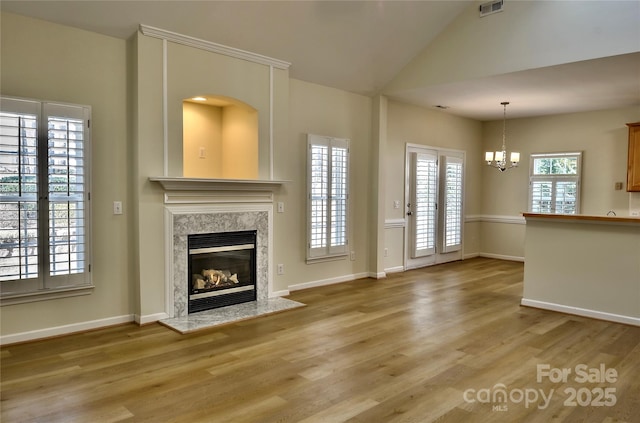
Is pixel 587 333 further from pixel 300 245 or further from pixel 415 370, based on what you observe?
pixel 300 245

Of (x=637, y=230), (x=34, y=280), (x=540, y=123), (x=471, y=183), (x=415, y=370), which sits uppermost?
(x=540, y=123)

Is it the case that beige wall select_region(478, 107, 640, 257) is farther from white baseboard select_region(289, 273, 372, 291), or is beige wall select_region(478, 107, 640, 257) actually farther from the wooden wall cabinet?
white baseboard select_region(289, 273, 372, 291)

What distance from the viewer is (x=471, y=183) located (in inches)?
348

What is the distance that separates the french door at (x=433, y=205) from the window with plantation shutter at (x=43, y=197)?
495cm

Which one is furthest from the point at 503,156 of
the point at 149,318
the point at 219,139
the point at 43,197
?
the point at 43,197

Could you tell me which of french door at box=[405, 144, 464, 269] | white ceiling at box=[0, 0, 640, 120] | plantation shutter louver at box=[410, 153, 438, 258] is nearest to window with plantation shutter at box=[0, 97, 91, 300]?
white ceiling at box=[0, 0, 640, 120]

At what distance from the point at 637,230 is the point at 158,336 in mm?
4770

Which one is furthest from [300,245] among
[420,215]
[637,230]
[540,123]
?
[540,123]

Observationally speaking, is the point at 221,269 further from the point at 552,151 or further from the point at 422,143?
the point at 552,151

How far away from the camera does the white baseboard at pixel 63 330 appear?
3766mm

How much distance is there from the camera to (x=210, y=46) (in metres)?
4.70

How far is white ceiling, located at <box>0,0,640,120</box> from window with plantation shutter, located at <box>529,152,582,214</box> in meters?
1.09

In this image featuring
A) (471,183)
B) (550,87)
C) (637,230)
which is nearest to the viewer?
(637,230)

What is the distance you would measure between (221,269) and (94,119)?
6.63ft
